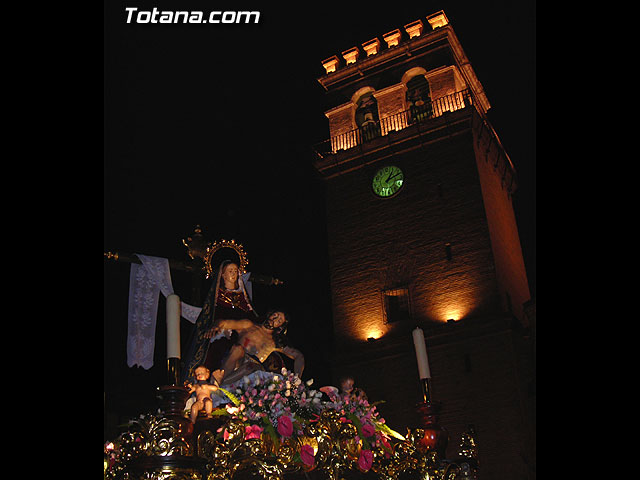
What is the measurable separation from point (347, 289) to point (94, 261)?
19682 millimetres

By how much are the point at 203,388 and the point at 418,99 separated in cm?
1932

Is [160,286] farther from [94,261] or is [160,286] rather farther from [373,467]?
[94,261]

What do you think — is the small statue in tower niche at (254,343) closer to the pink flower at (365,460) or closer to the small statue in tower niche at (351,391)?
the small statue in tower niche at (351,391)

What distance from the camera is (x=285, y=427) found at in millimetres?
4523

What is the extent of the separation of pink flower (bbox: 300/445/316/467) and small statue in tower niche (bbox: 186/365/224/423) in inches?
36.3

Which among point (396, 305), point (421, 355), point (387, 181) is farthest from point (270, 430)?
point (387, 181)

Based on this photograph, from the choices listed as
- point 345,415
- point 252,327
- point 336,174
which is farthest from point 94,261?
point 336,174

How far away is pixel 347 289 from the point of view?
22.3 meters

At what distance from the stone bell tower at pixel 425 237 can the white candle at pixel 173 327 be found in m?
14.5

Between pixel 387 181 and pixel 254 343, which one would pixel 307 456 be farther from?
pixel 387 181

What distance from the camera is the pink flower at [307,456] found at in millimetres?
4500

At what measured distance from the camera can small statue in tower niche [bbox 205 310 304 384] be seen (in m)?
6.70

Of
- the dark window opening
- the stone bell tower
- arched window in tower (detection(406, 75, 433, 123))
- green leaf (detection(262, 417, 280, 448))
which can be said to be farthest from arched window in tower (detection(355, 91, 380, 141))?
green leaf (detection(262, 417, 280, 448))

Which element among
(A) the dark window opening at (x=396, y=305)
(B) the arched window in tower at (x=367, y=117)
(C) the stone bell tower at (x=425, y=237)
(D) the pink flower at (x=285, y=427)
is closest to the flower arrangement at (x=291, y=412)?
(D) the pink flower at (x=285, y=427)
